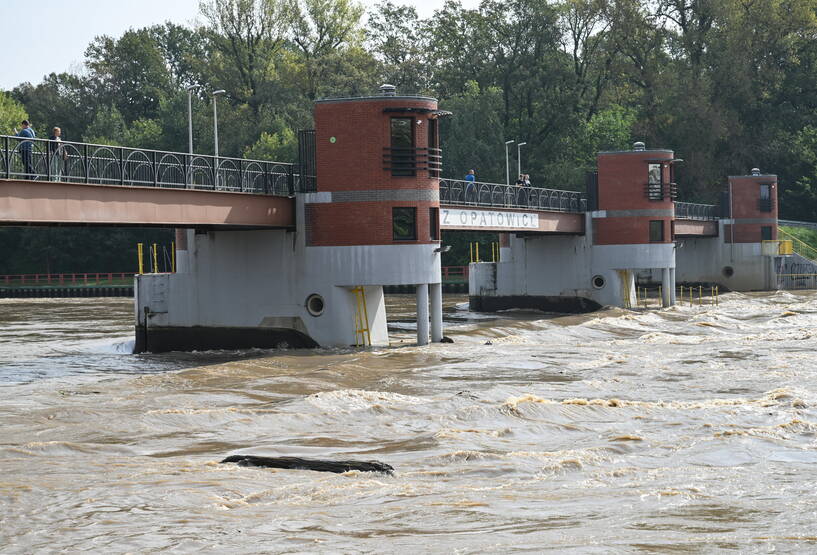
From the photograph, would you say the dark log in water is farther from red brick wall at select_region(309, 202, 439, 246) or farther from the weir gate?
red brick wall at select_region(309, 202, 439, 246)

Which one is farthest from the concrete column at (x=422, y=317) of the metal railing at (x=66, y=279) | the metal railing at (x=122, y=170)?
the metal railing at (x=66, y=279)

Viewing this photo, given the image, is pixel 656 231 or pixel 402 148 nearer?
pixel 402 148

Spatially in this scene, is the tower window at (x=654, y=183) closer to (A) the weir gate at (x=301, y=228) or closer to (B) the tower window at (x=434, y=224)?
(A) the weir gate at (x=301, y=228)

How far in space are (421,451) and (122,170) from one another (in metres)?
15.5

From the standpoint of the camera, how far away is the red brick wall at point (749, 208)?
7581 cm

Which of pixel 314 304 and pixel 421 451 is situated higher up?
pixel 314 304

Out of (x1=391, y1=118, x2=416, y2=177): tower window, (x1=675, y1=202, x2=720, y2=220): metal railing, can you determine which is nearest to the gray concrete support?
(x1=675, y1=202, x2=720, y2=220): metal railing

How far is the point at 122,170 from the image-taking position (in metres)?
30.4

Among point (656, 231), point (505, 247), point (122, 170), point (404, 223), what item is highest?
point (122, 170)

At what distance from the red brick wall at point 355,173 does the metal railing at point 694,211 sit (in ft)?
115

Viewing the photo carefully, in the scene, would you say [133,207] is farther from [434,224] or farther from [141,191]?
[434,224]

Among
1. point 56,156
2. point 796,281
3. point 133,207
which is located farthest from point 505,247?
point 56,156

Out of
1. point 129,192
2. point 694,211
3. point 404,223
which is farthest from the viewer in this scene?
point 694,211

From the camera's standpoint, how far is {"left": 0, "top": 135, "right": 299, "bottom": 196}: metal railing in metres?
27.9
